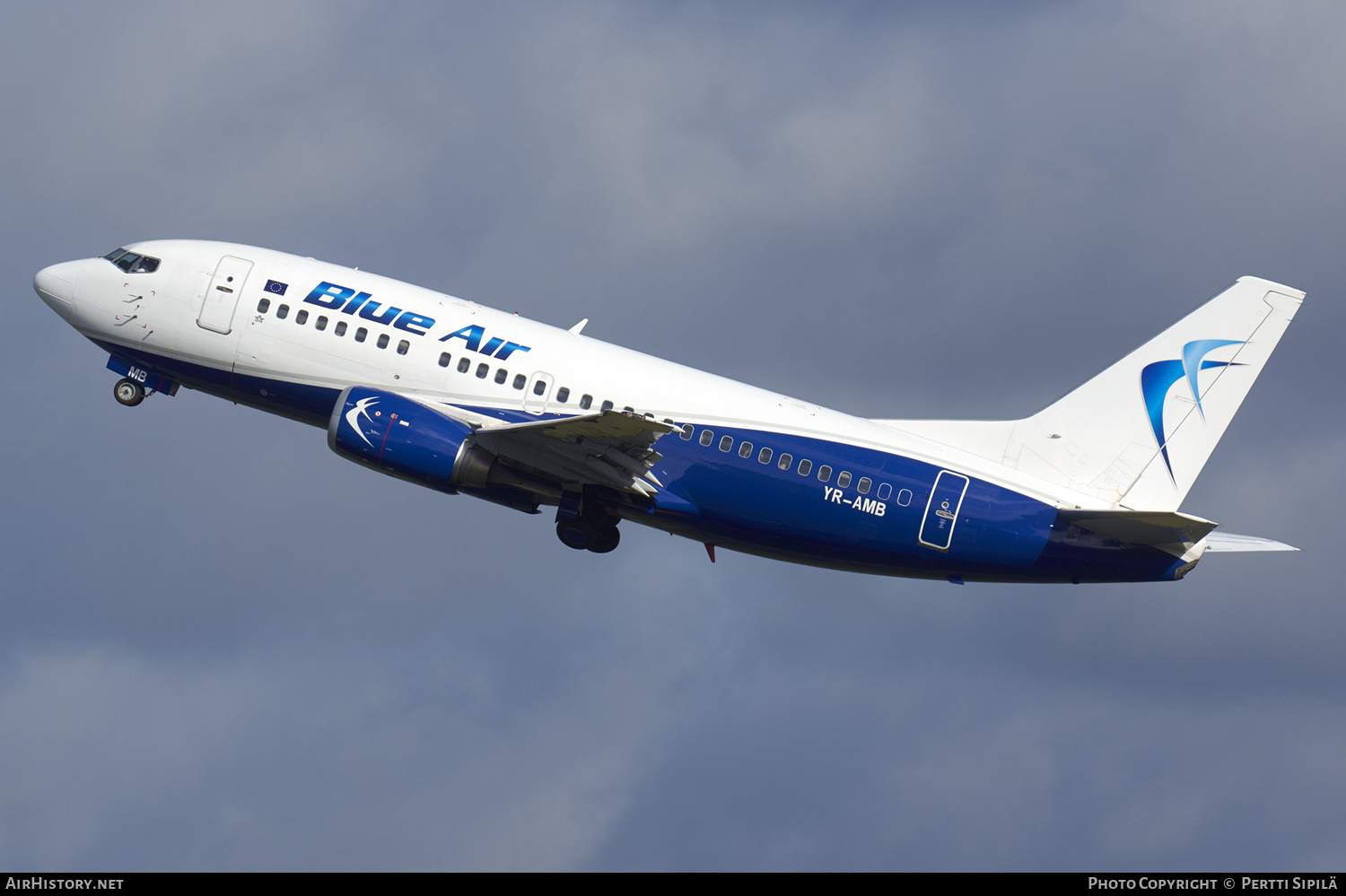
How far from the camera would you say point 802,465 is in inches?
1571

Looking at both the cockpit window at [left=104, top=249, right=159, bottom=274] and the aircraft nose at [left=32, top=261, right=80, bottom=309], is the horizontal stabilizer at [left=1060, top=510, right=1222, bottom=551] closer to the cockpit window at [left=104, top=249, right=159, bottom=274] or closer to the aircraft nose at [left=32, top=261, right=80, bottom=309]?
the cockpit window at [left=104, top=249, right=159, bottom=274]

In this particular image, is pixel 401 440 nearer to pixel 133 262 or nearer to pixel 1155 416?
pixel 133 262

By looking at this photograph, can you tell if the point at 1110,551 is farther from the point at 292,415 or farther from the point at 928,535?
the point at 292,415

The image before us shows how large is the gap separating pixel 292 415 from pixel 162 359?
13.8 feet

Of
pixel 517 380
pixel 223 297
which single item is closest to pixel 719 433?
pixel 517 380

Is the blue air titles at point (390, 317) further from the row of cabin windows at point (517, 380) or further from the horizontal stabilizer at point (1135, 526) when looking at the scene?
the horizontal stabilizer at point (1135, 526)

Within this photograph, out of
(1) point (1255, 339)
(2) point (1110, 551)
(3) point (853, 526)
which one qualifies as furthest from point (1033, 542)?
(1) point (1255, 339)

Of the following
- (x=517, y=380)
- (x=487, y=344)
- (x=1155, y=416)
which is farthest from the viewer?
(x=1155, y=416)

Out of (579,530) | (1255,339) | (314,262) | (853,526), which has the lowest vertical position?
(579,530)

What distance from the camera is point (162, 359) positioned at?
42594mm

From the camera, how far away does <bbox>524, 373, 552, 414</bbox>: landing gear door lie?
40.0 meters

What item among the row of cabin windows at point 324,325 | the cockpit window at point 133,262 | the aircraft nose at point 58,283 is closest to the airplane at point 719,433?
the row of cabin windows at point 324,325

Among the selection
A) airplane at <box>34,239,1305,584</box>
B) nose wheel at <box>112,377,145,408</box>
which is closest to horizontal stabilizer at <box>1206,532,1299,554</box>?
airplane at <box>34,239,1305,584</box>

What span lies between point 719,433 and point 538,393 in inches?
198
